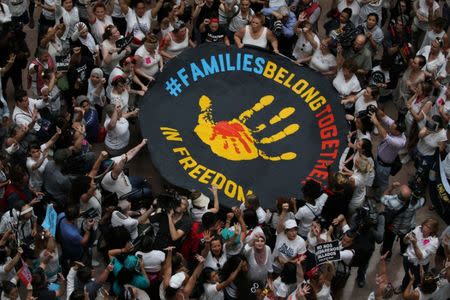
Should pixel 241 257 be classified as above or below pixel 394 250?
above

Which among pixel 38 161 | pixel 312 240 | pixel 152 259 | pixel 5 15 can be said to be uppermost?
pixel 5 15

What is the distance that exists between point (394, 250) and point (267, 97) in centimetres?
300

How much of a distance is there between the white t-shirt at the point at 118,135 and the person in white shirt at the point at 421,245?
3.96m

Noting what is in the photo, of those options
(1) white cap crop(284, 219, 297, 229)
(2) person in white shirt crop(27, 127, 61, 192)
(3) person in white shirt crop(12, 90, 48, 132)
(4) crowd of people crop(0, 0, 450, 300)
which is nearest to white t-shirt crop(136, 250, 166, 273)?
(4) crowd of people crop(0, 0, 450, 300)

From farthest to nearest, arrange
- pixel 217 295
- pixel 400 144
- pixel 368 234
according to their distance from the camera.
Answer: pixel 400 144 → pixel 368 234 → pixel 217 295

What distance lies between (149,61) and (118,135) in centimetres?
152

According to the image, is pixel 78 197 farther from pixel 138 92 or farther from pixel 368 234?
pixel 368 234

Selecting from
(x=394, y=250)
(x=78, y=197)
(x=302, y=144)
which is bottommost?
(x=394, y=250)

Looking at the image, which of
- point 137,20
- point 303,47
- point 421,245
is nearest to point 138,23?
point 137,20

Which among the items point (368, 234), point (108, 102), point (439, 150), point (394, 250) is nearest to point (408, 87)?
point (439, 150)

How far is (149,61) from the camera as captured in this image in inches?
491

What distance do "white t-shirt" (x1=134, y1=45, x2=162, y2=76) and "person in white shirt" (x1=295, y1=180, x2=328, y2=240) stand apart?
10.6 ft

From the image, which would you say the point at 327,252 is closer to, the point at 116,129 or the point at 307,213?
the point at 307,213

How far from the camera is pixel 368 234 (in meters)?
10.1
